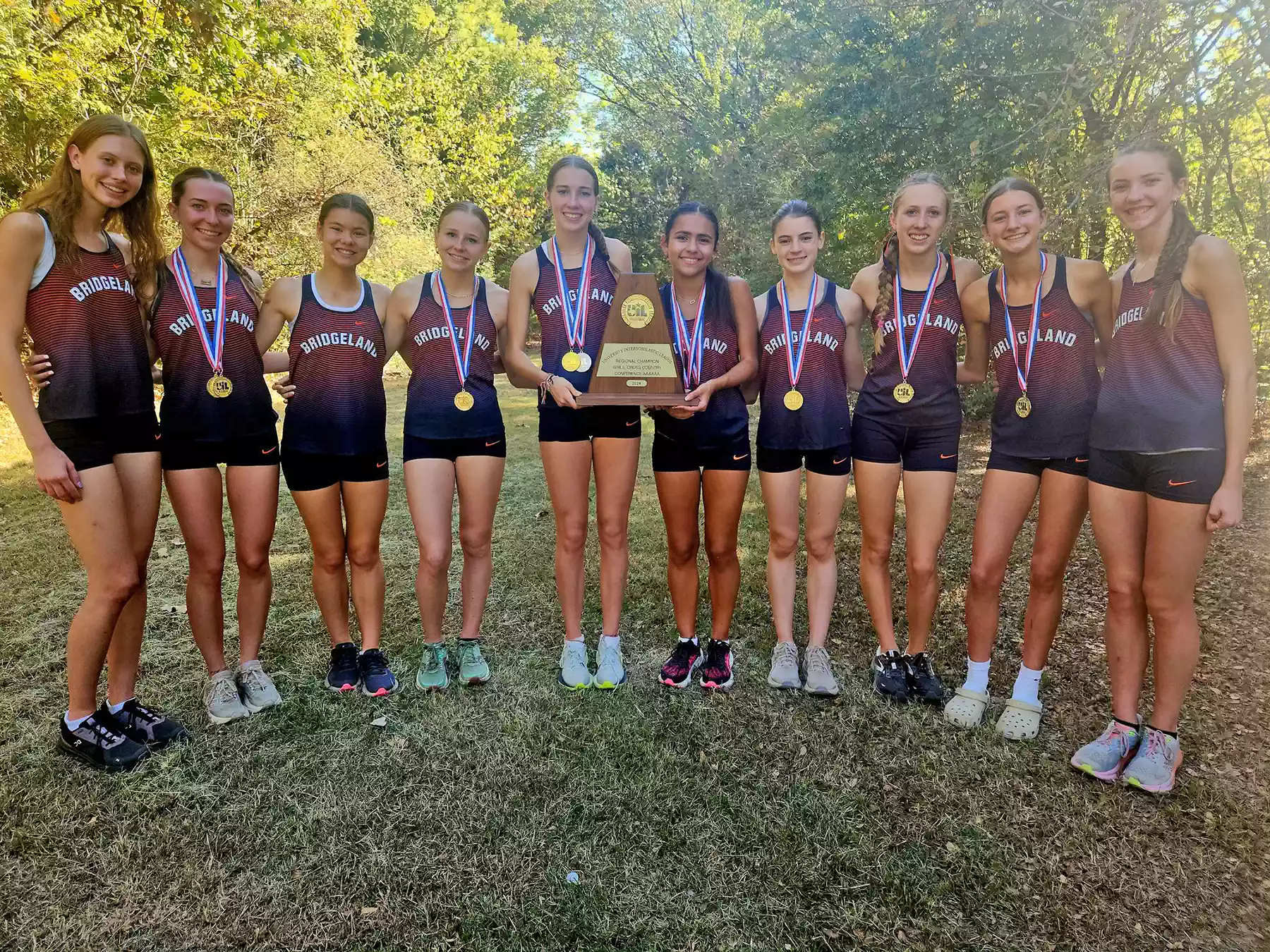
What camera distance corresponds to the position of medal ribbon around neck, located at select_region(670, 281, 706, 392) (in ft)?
11.3

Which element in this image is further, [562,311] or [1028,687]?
[562,311]

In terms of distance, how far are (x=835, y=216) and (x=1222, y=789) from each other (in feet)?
27.4

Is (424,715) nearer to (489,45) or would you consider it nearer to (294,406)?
(294,406)

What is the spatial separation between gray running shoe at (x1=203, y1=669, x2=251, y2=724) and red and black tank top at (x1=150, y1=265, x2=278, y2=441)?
3.89ft

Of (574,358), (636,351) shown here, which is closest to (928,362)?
(636,351)

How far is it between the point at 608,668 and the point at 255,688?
172 centimetres

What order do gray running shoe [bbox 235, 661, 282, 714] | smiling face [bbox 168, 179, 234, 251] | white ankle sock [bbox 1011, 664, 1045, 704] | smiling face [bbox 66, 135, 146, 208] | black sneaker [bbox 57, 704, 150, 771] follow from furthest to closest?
1. gray running shoe [bbox 235, 661, 282, 714]
2. white ankle sock [bbox 1011, 664, 1045, 704]
3. smiling face [bbox 168, 179, 234, 251]
4. black sneaker [bbox 57, 704, 150, 771]
5. smiling face [bbox 66, 135, 146, 208]

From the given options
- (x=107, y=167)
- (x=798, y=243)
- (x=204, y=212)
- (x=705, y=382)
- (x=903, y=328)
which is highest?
(x=107, y=167)

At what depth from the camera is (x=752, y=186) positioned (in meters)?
15.4

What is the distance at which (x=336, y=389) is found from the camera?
10.8ft

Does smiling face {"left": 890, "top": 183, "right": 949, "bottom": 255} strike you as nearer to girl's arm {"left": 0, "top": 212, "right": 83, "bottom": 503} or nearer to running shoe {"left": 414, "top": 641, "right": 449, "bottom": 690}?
running shoe {"left": 414, "top": 641, "right": 449, "bottom": 690}

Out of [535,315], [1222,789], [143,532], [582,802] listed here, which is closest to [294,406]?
[143,532]

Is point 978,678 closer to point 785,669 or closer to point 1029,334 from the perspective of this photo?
point 785,669

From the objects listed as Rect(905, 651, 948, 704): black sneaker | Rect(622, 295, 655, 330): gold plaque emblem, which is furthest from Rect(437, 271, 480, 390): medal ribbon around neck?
Rect(905, 651, 948, 704): black sneaker
